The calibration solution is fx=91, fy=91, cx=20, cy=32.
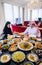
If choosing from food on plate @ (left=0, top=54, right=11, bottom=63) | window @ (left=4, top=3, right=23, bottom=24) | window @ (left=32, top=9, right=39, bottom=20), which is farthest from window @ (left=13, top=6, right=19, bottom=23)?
food on plate @ (left=0, top=54, right=11, bottom=63)

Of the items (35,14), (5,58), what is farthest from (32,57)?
(35,14)

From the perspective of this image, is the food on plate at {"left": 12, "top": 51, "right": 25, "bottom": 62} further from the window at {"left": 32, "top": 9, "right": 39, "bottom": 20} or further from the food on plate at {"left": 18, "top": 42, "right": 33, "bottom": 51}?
the window at {"left": 32, "top": 9, "right": 39, "bottom": 20}

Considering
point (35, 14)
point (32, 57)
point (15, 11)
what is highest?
point (15, 11)

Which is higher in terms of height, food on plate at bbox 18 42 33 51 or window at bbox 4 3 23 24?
window at bbox 4 3 23 24

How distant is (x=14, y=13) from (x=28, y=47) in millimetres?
→ 4634

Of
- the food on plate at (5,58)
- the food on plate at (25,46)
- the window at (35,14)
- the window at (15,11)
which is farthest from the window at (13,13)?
the food on plate at (5,58)

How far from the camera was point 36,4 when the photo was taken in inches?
141

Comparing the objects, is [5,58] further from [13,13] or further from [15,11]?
[15,11]

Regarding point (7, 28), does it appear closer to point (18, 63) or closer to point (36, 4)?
point (36, 4)

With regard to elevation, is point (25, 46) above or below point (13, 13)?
below

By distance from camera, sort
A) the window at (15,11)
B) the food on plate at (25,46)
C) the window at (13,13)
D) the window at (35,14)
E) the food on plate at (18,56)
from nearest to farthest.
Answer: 1. the food on plate at (18,56)
2. the food on plate at (25,46)
3. the window at (13,13)
4. the window at (15,11)
5. the window at (35,14)

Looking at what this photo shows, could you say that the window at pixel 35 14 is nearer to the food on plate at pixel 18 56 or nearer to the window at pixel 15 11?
the window at pixel 15 11

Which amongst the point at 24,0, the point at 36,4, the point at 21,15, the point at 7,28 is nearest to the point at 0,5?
the point at 7,28

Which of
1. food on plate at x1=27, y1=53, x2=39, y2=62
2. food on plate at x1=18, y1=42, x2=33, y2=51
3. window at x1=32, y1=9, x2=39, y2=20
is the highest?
window at x1=32, y1=9, x2=39, y2=20
